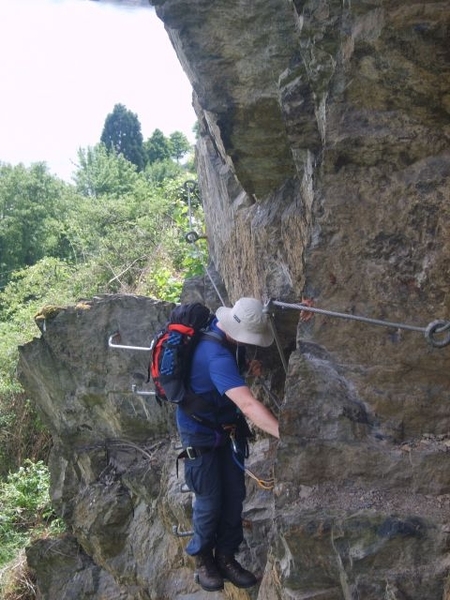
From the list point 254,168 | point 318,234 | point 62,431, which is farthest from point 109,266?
point 318,234

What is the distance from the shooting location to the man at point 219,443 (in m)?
4.30

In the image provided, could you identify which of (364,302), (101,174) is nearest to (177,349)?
(364,302)

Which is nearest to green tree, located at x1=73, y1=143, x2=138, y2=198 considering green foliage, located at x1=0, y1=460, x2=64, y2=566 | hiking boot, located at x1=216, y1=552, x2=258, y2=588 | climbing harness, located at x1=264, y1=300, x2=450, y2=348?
green foliage, located at x1=0, y1=460, x2=64, y2=566

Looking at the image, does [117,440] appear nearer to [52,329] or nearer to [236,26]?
[52,329]

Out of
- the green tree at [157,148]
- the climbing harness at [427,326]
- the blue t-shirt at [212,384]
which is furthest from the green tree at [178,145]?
the climbing harness at [427,326]

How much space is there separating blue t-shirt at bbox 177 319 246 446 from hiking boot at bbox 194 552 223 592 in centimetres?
77

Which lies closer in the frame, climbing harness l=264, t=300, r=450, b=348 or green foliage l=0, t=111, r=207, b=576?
climbing harness l=264, t=300, r=450, b=348

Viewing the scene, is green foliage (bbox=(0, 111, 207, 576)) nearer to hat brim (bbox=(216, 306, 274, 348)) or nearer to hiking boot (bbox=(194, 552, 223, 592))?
hat brim (bbox=(216, 306, 274, 348))

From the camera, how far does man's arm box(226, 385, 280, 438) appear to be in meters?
3.85

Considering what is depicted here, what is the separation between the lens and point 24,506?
43.9 ft

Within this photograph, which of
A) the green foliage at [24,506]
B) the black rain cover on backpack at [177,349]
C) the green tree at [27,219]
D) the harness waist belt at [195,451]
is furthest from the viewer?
the green tree at [27,219]

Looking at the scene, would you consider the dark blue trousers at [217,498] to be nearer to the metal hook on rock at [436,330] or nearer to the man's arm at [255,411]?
the man's arm at [255,411]

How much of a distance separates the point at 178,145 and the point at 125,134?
3293 millimetres

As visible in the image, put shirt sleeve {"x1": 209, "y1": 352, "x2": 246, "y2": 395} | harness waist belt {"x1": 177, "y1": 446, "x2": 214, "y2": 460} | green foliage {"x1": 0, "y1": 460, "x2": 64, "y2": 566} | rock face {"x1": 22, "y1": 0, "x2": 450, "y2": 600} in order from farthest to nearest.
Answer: green foliage {"x1": 0, "y1": 460, "x2": 64, "y2": 566} → harness waist belt {"x1": 177, "y1": 446, "x2": 214, "y2": 460} → shirt sleeve {"x1": 209, "y1": 352, "x2": 246, "y2": 395} → rock face {"x1": 22, "y1": 0, "x2": 450, "y2": 600}
